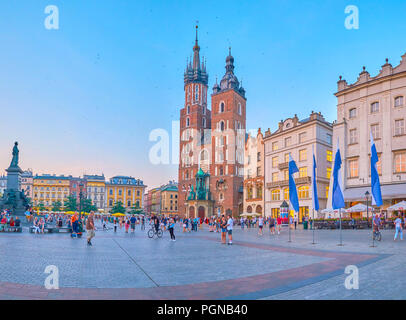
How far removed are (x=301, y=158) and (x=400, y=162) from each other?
15552 millimetres

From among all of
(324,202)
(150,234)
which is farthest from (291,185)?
(324,202)

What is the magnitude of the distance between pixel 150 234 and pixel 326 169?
31.3m

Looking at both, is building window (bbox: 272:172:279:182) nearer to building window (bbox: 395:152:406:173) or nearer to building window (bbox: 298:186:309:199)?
building window (bbox: 298:186:309:199)

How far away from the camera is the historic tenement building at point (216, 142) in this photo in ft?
246

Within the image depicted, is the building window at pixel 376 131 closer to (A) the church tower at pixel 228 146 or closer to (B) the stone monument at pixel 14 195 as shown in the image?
(B) the stone monument at pixel 14 195

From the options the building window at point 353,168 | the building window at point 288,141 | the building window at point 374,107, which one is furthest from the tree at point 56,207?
the building window at point 374,107

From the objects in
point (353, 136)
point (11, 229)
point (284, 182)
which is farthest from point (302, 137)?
point (11, 229)

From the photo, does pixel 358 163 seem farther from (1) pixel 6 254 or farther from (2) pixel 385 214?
(1) pixel 6 254

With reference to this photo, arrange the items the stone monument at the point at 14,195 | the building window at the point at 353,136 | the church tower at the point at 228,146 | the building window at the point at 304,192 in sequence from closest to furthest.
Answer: the stone monument at the point at 14,195
the building window at the point at 353,136
the building window at the point at 304,192
the church tower at the point at 228,146

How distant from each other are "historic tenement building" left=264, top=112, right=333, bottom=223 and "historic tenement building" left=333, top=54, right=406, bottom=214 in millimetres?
6997

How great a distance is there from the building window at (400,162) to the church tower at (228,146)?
42.2 meters

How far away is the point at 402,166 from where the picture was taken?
33125 millimetres

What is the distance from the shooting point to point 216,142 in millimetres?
79000

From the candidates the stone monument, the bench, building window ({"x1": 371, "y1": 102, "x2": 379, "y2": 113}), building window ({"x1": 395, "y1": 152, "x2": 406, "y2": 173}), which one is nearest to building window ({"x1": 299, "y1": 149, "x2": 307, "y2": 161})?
building window ({"x1": 371, "y1": 102, "x2": 379, "y2": 113})
